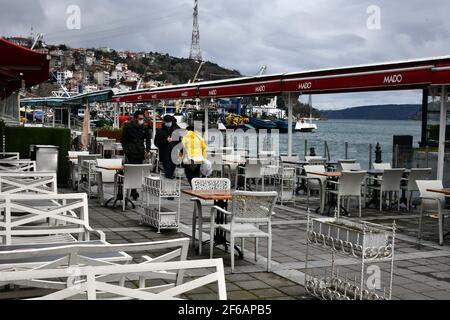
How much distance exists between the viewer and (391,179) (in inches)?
434

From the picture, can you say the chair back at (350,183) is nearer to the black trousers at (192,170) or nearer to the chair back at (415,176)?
the chair back at (415,176)

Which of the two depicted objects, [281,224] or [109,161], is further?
[109,161]

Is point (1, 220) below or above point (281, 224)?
above

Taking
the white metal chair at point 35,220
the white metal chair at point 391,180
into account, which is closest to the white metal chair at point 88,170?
the white metal chair at point 391,180

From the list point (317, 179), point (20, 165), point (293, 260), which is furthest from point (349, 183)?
point (20, 165)

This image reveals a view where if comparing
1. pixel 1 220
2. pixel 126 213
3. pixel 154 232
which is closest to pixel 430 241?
pixel 154 232

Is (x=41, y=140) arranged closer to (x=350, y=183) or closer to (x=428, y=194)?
(x=350, y=183)

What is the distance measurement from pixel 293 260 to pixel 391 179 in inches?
198

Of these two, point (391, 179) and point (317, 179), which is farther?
point (391, 179)

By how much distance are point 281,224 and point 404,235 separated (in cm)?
195

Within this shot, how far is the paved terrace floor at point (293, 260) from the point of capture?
5.41 m

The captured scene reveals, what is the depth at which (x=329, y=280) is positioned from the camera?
5.29 metres
